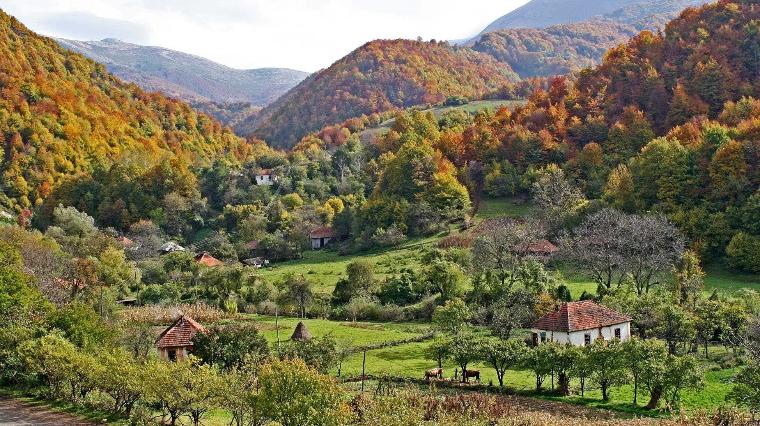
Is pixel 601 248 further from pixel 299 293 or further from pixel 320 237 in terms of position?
pixel 320 237

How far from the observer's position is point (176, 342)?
3391 centimetres

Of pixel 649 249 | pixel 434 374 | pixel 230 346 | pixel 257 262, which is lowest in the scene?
pixel 434 374

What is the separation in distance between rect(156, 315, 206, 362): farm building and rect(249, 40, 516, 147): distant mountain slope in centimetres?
13346

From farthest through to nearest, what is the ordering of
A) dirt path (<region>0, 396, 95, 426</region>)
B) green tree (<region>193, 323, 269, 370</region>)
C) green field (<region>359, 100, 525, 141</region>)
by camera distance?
green field (<region>359, 100, 525, 141</region>), green tree (<region>193, 323, 269, 370</region>), dirt path (<region>0, 396, 95, 426</region>)

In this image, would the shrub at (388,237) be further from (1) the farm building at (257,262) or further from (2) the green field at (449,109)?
(2) the green field at (449,109)

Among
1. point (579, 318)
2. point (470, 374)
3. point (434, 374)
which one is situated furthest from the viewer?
point (579, 318)

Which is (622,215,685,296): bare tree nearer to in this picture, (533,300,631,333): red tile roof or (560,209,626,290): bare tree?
(560,209,626,290): bare tree

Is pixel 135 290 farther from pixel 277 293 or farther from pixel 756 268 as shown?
pixel 756 268

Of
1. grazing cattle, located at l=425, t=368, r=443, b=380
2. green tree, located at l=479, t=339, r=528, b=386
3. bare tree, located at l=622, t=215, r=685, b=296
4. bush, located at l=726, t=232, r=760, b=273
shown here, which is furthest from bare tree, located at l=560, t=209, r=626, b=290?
grazing cattle, located at l=425, t=368, r=443, b=380

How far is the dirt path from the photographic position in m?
24.6

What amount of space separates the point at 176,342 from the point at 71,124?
76375 millimetres

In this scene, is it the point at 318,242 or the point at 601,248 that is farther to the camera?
the point at 318,242

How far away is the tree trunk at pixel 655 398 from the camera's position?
2576cm

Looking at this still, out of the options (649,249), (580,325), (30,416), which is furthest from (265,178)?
(30,416)
